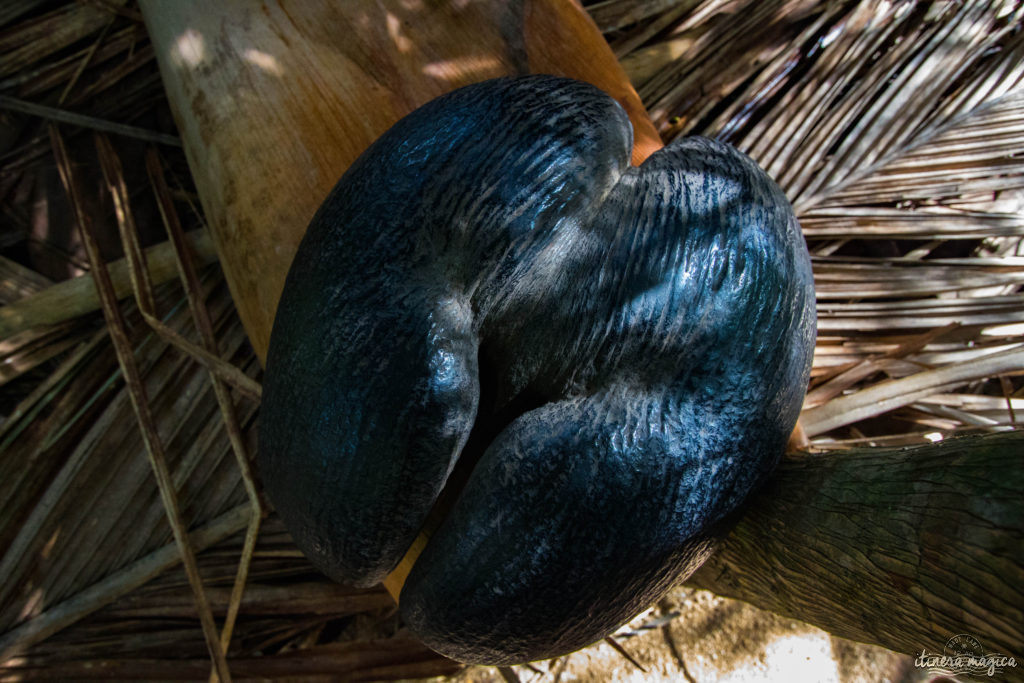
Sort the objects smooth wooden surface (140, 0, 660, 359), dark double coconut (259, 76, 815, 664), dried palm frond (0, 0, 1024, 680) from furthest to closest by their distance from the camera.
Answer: dried palm frond (0, 0, 1024, 680)
smooth wooden surface (140, 0, 660, 359)
dark double coconut (259, 76, 815, 664)

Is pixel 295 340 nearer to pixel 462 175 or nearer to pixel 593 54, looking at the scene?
pixel 462 175

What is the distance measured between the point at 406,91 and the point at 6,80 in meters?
1.33

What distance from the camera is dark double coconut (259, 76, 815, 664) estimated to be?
1003 mm

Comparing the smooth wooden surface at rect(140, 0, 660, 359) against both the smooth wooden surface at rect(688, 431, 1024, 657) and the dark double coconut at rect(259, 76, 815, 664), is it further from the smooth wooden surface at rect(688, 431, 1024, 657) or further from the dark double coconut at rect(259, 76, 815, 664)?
the smooth wooden surface at rect(688, 431, 1024, 657)

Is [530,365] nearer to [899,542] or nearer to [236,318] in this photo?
[899,542]

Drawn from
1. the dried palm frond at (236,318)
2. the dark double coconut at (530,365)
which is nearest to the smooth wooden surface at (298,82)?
the dark double coconut at (530,365)

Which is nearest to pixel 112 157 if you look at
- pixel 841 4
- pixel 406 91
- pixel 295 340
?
pixel 406 91

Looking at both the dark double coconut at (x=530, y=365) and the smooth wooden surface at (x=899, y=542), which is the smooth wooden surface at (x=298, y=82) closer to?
the dark double coconut at (x=530, y=365)

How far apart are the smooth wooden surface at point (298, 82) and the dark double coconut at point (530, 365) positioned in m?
0.37

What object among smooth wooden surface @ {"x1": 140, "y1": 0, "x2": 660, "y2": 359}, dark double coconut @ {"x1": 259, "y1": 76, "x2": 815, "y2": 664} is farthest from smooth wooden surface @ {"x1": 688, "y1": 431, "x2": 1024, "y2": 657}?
smooth wooden surface @ {"x1": 140, "y1": 0, "x2": 660, "y2": 359}

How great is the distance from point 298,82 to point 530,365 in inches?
35.2

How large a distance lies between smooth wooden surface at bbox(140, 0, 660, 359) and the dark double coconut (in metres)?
0.37

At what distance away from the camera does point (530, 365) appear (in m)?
1.16

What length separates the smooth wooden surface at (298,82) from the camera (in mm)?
→ 1487
